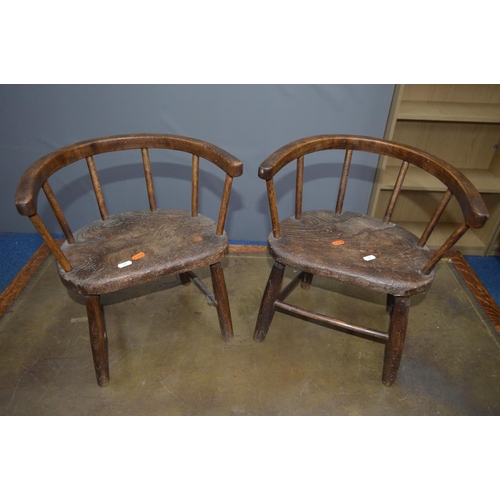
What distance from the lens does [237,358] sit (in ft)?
5.03

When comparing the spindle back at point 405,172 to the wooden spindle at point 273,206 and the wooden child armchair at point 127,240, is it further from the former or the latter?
the wooden child armchair at point 127,240

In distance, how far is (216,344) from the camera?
158cm

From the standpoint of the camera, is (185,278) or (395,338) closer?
(395,338)

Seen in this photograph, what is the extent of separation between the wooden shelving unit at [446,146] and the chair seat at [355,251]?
583 mm

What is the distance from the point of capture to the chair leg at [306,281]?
1.84m

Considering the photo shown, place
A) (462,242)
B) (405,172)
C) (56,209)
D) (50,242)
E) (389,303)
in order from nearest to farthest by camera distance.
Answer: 1. (50,242)
2. (56,209)
3. (405,172)
4. (389,303)
5. (462,242)

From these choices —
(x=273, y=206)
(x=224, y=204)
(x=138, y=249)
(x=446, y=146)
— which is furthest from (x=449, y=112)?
(x=138, y=249)

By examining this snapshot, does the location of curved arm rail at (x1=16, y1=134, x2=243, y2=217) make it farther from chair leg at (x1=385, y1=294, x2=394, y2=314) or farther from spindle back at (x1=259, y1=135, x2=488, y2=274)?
chair leg at (x1=385, y1=294, x2=394, y2=314)

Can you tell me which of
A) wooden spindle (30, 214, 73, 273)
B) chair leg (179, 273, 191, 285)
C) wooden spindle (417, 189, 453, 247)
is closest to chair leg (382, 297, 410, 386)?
wooden spindle (417, 189, 453, 247)

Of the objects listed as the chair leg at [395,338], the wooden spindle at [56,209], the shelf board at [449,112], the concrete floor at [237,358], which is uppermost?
the shelf board at [449,112]

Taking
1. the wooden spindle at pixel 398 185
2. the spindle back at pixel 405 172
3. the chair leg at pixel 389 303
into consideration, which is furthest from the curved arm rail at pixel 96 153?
the chair leg at pixel 389 303

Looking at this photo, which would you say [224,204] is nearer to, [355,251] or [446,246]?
[355,251]

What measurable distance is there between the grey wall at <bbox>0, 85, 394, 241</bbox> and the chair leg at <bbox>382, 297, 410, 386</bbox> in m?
0.87

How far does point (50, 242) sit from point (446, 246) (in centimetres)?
109
